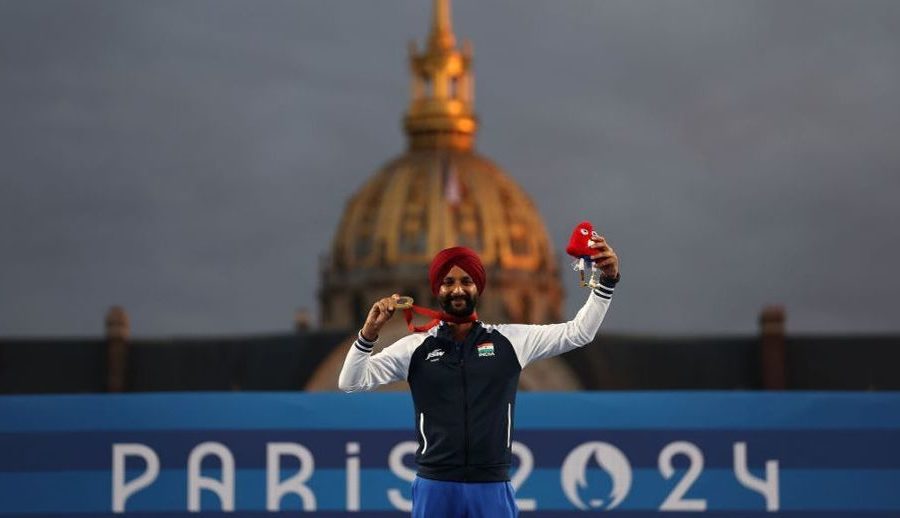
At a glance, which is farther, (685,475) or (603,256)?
(685,475)

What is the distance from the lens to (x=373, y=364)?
8906 mm

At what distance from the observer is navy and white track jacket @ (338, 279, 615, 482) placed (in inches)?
347

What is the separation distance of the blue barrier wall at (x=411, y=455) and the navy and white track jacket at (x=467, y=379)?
4377 millimetres

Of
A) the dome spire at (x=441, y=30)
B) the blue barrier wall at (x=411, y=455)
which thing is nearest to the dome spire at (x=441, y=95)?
the dome spire at (x=441, y=30)

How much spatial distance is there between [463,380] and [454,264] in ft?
1.90

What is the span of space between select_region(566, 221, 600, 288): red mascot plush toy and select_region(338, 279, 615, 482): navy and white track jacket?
11 centimetres

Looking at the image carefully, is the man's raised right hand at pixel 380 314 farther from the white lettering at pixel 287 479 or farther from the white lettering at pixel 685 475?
the white lettering at pixel 685 475

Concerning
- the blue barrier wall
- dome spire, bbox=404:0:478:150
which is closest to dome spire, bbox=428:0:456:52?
dome spire, bbox=404:0:478:150

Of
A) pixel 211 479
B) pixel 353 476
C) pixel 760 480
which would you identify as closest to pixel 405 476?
pixel 353 476

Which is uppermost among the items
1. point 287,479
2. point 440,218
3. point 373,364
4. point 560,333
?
point 440,218

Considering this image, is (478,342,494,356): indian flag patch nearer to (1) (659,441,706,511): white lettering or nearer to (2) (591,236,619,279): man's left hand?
(2) (591,236,619,279): man's left hand

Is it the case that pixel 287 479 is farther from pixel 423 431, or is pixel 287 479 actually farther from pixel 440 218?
pixel 440 218

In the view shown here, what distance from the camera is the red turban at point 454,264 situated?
873 centimetres

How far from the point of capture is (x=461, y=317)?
891 cm
